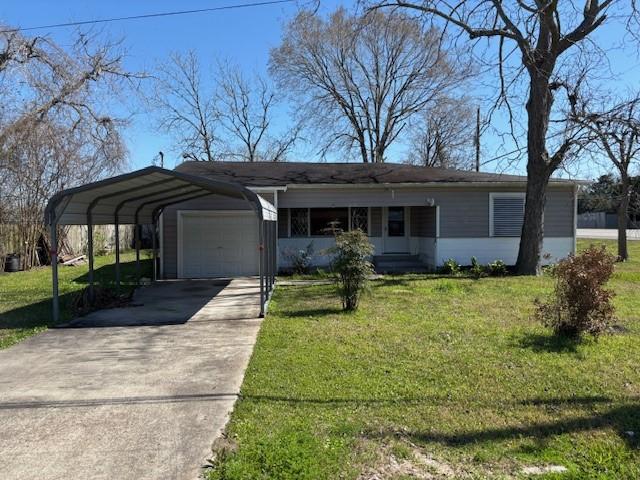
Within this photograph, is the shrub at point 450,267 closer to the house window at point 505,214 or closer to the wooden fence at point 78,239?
the house window at point 505,214

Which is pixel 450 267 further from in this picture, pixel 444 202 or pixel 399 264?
pixel 444 202

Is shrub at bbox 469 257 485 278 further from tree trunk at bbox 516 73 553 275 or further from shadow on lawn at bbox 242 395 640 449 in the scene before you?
shadow on lawn at bbox 242 395 640 449

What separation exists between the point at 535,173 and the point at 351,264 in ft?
26.0

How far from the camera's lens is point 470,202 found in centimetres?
1591

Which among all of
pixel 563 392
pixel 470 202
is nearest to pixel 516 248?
pixel 470 202

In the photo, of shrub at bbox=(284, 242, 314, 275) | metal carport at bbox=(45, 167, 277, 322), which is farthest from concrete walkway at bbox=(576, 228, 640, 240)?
metal carport at bbox=(45, 167, 277, 322)

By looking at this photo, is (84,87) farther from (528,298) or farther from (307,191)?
(528,298)

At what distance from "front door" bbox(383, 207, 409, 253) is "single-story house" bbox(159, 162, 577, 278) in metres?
0.04

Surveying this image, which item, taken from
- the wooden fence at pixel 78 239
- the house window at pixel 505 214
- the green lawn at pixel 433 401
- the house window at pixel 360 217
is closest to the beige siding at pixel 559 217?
the house window at pixel 505 214

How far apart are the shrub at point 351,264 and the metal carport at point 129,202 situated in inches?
55.8

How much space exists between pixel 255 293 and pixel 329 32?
2311 cm

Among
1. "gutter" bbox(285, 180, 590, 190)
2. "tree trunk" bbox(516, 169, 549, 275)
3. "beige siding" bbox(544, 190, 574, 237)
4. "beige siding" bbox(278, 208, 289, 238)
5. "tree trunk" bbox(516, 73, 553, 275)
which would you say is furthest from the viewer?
"beige siding" bbox(278, 208, 289, 238)

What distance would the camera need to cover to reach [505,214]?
1605cm

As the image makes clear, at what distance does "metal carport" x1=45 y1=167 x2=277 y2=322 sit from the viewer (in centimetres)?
838
